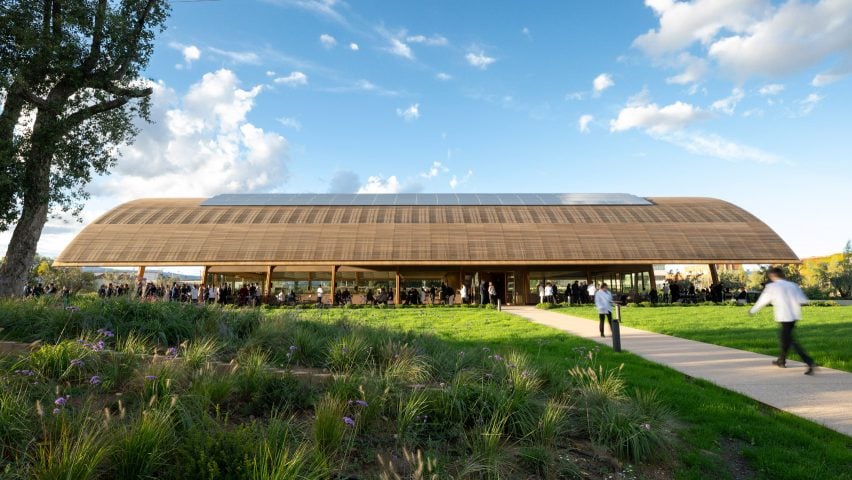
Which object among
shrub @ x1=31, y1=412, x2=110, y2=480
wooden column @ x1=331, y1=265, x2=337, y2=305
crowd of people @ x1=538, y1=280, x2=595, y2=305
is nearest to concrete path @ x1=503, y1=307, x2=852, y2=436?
shrub @ x1=31, y1=412, x2=110, y2=480

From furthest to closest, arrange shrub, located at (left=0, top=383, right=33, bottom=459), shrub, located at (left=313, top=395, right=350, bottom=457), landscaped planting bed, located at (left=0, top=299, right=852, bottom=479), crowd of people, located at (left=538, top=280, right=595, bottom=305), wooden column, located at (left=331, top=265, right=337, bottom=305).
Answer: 1. crowd of people, located at (left=538, top=280, right=595, bottom=305)
2. wooden column, located at (left=331, top=265, right=337, bottom=305)
3. shrub, located at (left=313, top=395, right=350, bottom=457)
4. shrub, located at (left=0, top=383, right=33, bottom=459)
5. landscaped planting bed, located at (left=0, top=299, right=852, bottom=479)

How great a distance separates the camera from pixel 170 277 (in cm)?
3391

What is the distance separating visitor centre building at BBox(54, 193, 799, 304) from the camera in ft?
95.2

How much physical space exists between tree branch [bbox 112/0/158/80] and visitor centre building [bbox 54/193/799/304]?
1744cm

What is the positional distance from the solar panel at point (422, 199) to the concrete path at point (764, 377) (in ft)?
86.8

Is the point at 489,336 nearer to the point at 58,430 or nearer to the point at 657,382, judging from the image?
the point at 657,382

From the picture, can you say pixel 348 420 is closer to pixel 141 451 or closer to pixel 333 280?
pixel 141 451

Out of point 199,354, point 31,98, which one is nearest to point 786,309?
point 199,354

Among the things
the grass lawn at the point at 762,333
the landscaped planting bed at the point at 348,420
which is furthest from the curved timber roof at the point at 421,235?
the landscaped planting bed at the point at 348,420

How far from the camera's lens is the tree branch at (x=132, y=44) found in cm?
1218

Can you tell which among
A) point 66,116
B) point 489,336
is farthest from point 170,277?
point 489,336

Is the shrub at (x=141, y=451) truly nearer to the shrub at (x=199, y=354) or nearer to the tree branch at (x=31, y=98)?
the shrub at (x=199, y=354)

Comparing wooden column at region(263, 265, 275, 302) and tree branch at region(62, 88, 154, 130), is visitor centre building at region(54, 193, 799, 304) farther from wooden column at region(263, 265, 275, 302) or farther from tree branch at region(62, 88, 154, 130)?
tree branch at region(62, 88, 154, 130)

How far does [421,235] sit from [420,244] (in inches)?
39.8
